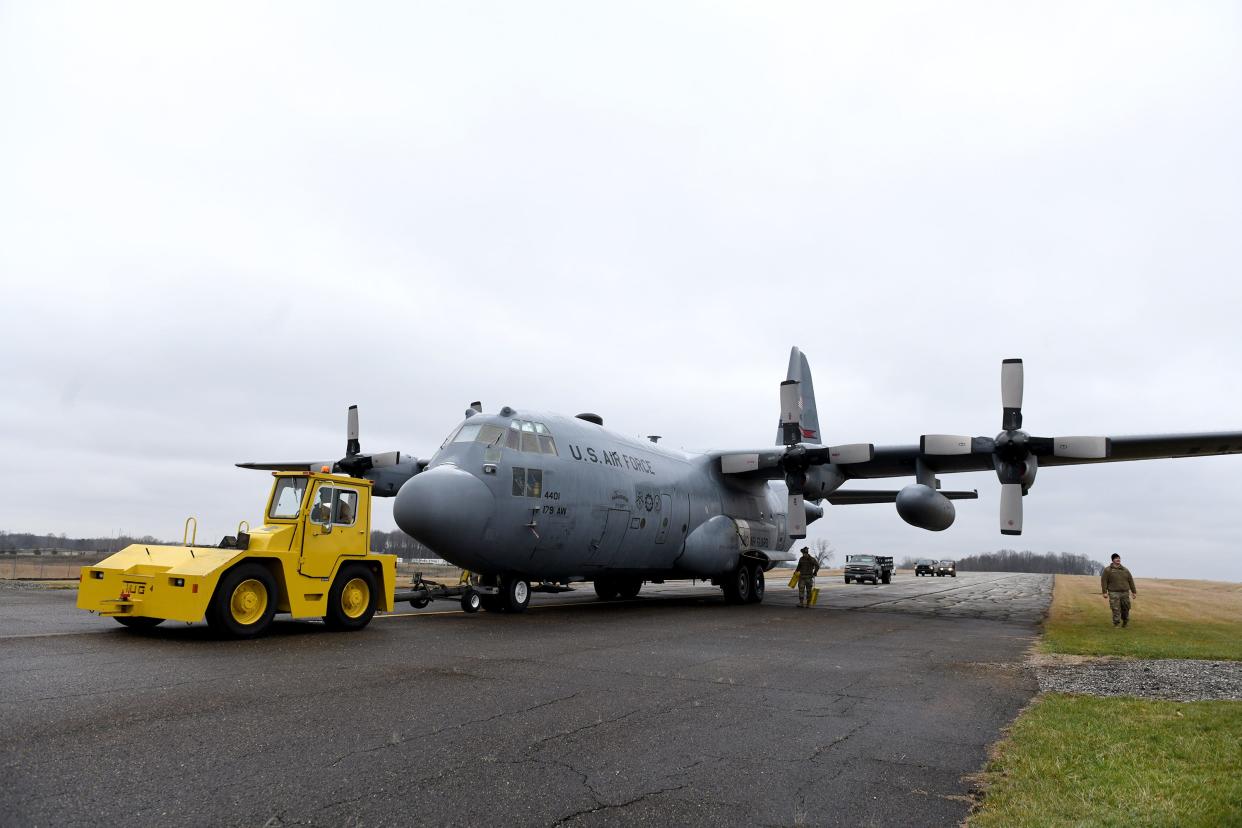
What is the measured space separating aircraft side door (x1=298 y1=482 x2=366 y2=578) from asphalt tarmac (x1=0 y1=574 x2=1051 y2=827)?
1330 mm

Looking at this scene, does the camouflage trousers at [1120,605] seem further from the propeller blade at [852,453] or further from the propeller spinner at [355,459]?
the propeller spinner at [355,459]

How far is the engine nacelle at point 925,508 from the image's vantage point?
20.5 metres

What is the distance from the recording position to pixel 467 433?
55.6ft

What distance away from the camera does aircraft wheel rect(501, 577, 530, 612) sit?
17.5m

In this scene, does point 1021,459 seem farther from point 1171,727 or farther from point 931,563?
point 931,563

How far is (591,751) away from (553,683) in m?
2.81

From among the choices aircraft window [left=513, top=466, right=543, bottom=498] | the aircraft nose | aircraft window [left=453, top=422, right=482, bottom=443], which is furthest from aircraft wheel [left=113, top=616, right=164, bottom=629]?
aircraft window [left=513, top=466, right=543, bottom=498]

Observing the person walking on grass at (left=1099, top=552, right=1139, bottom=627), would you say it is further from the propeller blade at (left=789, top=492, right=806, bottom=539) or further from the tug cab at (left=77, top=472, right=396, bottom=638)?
the tug cab at (left=77, top=472, right=396, bottom=638)

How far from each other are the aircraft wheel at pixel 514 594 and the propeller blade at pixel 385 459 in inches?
272

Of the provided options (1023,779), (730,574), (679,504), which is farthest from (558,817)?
(730,574)

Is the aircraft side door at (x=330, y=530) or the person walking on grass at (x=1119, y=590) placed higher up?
the aircraft side door at (x=330, y=530)

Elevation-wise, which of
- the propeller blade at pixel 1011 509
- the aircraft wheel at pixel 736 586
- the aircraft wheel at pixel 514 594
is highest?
the propeller blade at pixel 1011 509

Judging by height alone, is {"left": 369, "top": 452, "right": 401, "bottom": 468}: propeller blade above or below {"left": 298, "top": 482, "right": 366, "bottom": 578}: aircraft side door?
above

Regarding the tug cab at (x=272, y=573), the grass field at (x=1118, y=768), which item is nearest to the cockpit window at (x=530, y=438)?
the tug cab at (x=272, y=573)
